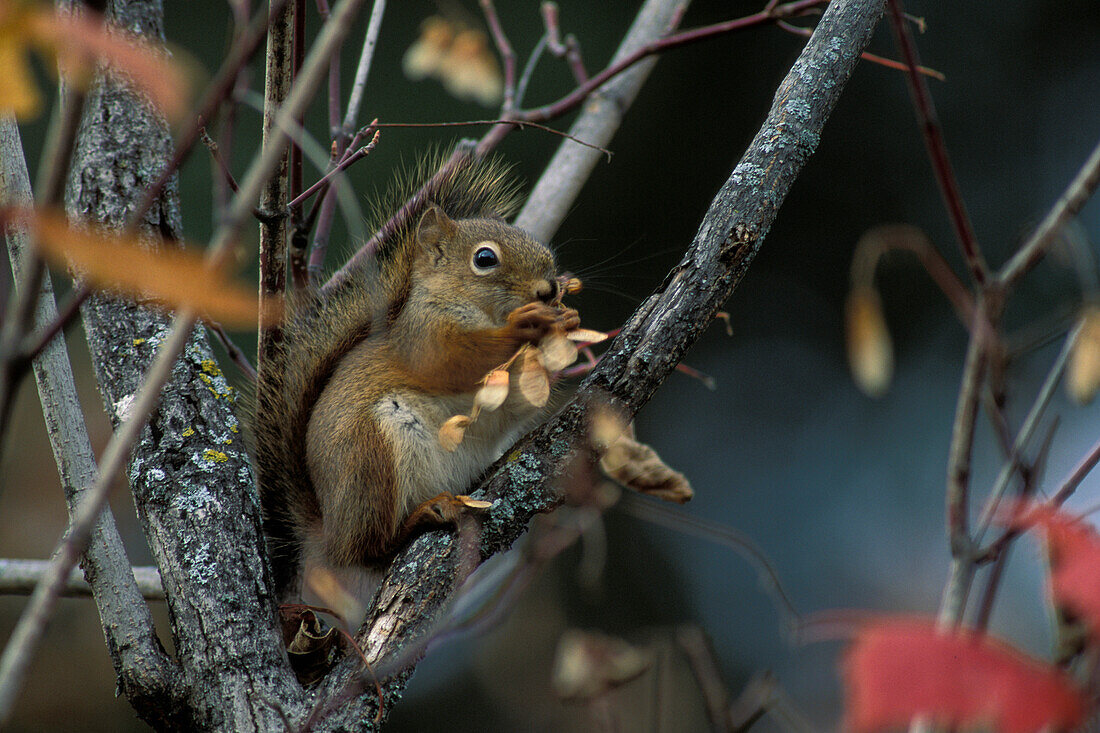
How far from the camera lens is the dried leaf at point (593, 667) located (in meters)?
1.39

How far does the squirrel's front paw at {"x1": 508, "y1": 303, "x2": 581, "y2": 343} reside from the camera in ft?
5.93

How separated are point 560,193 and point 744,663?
3940mm

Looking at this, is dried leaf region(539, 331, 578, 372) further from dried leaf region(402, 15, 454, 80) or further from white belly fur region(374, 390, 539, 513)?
dried leaf region(402, 15, 454, 80)

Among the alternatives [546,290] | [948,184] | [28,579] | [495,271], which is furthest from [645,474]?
[28,579]

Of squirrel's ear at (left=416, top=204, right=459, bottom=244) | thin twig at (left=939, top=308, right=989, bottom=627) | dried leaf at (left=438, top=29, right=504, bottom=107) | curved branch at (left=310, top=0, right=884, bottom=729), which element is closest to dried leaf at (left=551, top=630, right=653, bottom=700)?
curved branch at (left=310, top=0, right=884, bottom=729)

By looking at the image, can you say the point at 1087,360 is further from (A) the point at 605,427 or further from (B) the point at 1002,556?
(A) the point at 605,427

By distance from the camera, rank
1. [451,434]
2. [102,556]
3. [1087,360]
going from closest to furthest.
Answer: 1. [1087,360]
2. [102,556]
3. [451,434]

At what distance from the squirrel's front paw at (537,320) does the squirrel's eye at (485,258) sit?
0.21 metres

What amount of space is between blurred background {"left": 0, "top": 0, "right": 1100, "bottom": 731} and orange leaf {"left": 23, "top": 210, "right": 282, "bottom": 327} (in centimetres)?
378

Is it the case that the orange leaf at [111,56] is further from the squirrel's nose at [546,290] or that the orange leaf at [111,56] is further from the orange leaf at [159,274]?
the squirrel's nose at [546,290]

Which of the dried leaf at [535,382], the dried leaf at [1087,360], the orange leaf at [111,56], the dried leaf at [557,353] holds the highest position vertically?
the dried leaf at [1087,360]

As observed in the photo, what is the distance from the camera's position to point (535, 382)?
1.57 metres

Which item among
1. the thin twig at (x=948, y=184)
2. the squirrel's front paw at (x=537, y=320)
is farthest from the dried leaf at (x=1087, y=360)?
the squirrel's front paw at (x=537, y=320)

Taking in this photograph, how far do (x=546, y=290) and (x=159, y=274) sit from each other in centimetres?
164
